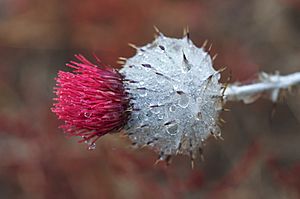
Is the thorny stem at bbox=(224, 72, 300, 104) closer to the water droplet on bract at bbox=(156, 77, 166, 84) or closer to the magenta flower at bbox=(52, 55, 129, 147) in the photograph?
the water droplet on bract at bbox=(156, 77, 166, 84)

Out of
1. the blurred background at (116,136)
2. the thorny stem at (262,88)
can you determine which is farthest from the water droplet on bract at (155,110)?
the blurred background at (116,136)

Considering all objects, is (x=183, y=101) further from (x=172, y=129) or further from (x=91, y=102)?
(x=91, y=102)

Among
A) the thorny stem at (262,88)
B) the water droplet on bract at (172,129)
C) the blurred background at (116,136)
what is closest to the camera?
the water droplet on bract at (172,129)

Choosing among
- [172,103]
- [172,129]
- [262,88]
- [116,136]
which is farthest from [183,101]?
[116,136]

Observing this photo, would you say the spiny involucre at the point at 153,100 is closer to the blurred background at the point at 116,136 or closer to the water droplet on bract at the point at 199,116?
the water droplet on bract at the point at 199,116

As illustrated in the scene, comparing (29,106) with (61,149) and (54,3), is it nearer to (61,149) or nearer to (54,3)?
(61,149)

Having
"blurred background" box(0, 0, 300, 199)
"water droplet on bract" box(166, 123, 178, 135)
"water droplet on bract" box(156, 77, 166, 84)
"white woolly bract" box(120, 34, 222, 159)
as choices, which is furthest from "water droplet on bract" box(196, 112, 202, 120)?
"blurred background" box(0, 0, 300, 199)
